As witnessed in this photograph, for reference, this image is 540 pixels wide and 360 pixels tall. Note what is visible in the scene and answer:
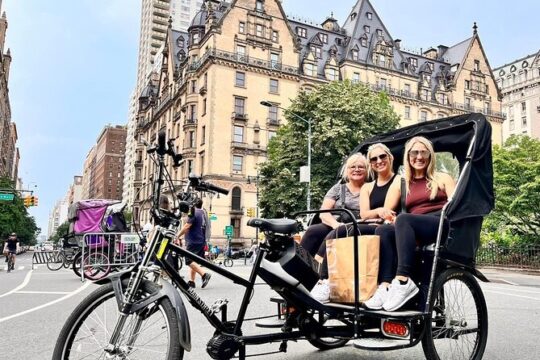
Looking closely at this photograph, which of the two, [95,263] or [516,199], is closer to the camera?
[95,263]

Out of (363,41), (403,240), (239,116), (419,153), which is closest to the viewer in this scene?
(403,240)

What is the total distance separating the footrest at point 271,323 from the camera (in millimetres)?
4008

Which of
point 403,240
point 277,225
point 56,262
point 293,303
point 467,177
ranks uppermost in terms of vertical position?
point 467,177

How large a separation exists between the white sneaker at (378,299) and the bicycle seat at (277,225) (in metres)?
0.86

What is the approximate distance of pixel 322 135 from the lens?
34.3 meters

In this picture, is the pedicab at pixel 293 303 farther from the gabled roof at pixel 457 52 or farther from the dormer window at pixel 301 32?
the gabled roof at pixel 457 52

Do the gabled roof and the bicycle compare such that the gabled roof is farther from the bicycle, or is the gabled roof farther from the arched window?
the bicycle

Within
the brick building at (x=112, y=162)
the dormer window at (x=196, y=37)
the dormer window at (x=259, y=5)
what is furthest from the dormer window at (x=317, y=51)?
the brick building at (x=112, y=162)

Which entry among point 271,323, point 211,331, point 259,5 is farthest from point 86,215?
point 259,5

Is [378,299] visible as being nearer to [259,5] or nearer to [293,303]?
[293,303]

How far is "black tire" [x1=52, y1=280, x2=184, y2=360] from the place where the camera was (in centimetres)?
321

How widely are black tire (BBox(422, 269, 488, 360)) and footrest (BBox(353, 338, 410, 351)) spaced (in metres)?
0.29

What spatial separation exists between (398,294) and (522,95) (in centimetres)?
11037

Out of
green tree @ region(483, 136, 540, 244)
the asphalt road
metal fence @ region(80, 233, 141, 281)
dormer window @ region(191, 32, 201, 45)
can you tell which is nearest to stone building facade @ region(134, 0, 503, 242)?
dormer window @ region(191, 32, 201, 45)
